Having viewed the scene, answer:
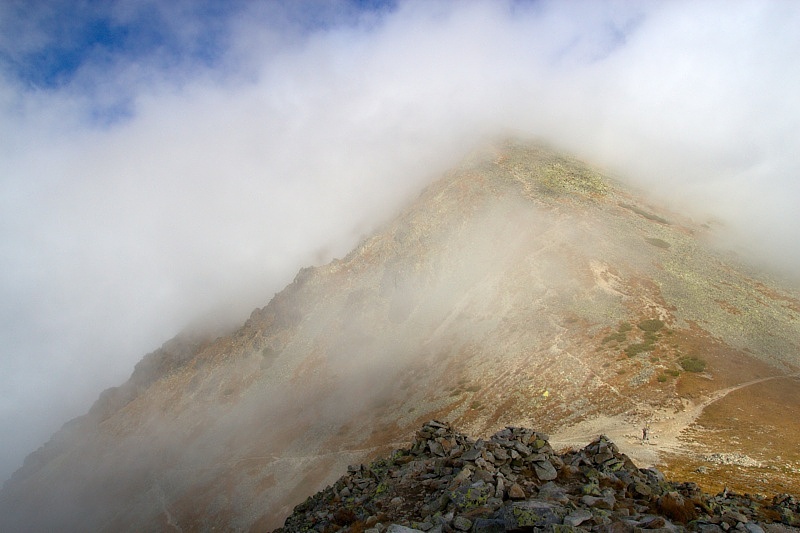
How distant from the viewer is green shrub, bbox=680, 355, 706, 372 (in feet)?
169

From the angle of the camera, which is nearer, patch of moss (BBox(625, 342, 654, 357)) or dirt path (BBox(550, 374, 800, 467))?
dirt path (BBox(550, 374, 800, 467))

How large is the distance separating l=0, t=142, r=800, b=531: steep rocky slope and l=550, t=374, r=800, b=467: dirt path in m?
0.25

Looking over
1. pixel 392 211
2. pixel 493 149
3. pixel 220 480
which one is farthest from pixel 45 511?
pixel 493 149

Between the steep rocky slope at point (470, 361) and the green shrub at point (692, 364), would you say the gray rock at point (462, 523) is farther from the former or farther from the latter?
the green shrub at point (692, 364)

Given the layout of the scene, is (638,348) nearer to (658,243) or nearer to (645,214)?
(658,243)

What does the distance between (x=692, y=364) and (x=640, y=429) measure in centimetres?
1556

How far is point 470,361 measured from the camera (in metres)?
73.5

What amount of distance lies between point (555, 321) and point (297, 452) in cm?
4736

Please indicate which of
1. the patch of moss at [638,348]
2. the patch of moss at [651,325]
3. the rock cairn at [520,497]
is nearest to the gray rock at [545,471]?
the rock cairn at [520,497]

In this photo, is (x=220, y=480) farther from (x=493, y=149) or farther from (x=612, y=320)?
(x=493, y=149)

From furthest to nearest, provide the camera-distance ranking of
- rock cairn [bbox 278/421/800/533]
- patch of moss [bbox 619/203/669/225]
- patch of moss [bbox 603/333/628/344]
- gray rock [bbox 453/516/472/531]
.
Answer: patch of moss [bbox 619/203/669/225]
patch of moss [bbox 603/333/628/344]
gray rock [bbox 453/516/472/531]
rock cairn [bbox 278/421/800/533]

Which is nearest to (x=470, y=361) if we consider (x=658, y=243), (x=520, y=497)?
(x=658, y=243)

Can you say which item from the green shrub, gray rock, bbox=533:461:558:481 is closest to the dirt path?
the green shrub

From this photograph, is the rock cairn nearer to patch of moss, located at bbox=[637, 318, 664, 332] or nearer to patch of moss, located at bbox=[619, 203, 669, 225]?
patch of moss, located at bbox=[637, 318, 664, 332]
